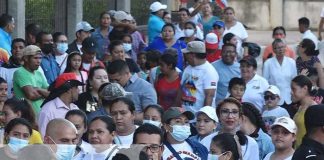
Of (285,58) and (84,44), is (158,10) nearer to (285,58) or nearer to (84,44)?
(285,58)

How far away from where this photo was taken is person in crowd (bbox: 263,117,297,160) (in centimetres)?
998

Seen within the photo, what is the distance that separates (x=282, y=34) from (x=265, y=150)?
838cm

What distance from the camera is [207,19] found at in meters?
21.1

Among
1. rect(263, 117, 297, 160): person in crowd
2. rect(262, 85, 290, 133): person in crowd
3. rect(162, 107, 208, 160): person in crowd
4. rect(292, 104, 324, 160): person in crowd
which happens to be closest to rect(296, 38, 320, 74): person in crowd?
rect(262, 85, 290, 133): person in crowd

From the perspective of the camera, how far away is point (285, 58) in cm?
1625

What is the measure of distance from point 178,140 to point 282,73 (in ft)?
19.6

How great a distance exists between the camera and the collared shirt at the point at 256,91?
13.8 m

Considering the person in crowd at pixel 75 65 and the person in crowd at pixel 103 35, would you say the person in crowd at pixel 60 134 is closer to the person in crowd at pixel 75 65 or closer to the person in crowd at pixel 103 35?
the person in crowd at pixel 75 65

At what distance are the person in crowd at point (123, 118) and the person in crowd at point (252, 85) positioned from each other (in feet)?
11.4

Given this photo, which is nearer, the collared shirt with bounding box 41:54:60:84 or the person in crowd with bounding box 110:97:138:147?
the person in crowd with bounding box 110:97:138:147

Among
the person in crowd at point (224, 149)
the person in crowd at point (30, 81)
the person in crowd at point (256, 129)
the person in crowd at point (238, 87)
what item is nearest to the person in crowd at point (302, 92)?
the person in crowd at point (256, 129)

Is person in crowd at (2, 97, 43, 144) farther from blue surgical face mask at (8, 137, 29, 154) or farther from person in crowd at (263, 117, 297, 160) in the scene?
person in crowd at (263, 117, 297, 160)

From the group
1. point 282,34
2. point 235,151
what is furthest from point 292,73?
point 235,151

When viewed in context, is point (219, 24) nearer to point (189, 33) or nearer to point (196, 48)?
point (189, 33)
